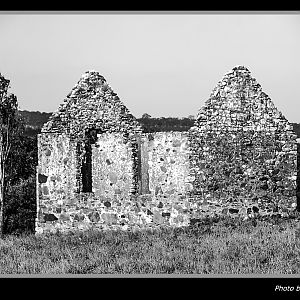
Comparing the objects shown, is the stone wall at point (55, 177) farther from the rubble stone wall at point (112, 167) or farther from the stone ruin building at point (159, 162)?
the rubble stone wall at point (112, 167)

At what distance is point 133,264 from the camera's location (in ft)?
31.5

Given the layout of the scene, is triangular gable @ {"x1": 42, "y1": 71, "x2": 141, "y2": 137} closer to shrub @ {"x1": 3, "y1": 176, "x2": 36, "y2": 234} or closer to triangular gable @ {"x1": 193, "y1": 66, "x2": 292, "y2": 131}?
triangular gable @ {"x1": 193, "y1": 66, "x2": 292, "y2": 131}

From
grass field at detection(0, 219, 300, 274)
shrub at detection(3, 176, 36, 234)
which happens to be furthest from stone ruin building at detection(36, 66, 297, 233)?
shrub at detection(3, 176, 36, 234)

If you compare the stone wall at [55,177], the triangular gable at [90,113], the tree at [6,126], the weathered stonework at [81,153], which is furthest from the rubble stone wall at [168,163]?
the tree at [6,126]

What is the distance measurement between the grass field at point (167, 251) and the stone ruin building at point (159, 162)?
41 cm

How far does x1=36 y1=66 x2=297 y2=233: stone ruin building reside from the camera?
488 inches

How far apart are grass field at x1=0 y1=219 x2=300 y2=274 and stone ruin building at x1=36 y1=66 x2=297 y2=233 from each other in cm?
41

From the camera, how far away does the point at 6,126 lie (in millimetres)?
12594

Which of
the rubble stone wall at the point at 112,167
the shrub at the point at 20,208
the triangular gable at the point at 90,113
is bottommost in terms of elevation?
the shrub at the point at 20,208

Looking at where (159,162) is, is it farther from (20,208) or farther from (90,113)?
(20,208)

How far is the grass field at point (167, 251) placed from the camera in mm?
9406

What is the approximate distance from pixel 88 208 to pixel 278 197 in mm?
3545
